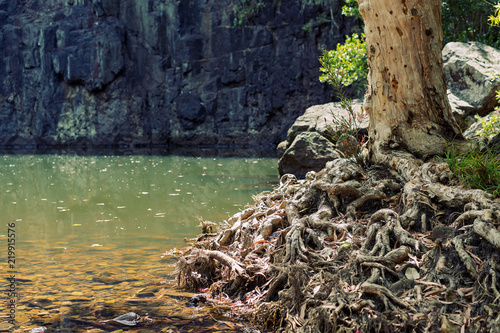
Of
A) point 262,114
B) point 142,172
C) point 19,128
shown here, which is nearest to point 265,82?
point 262,114

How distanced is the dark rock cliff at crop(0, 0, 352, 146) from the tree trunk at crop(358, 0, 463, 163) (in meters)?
27.0

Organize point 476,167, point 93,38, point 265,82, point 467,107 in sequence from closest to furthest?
point 476,167 < point 467,107 < point 265,82 < point 93,38

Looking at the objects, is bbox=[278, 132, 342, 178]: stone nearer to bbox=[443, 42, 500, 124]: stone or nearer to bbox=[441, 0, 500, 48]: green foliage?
bbox=[443, 42, 500, 124]: stone

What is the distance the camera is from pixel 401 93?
17.5 ft

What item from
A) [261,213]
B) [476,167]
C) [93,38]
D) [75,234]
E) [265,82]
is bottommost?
[75,234]

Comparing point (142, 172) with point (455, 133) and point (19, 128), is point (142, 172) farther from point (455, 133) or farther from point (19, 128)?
point (19, 128)

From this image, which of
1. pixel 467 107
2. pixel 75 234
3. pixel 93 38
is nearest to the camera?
pixel 75 234

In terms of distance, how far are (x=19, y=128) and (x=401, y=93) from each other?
129ft

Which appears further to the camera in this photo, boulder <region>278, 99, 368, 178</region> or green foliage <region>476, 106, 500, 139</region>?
boulder <region>278, 99, 368, 178</region>

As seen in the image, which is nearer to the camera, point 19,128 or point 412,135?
point 412,135

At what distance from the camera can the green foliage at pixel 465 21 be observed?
53.6 ft

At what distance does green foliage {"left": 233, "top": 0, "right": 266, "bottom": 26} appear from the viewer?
33219 millimetres

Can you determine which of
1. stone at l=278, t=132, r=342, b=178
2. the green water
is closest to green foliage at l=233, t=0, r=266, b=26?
the green water

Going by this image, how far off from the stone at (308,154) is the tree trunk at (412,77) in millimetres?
6485
